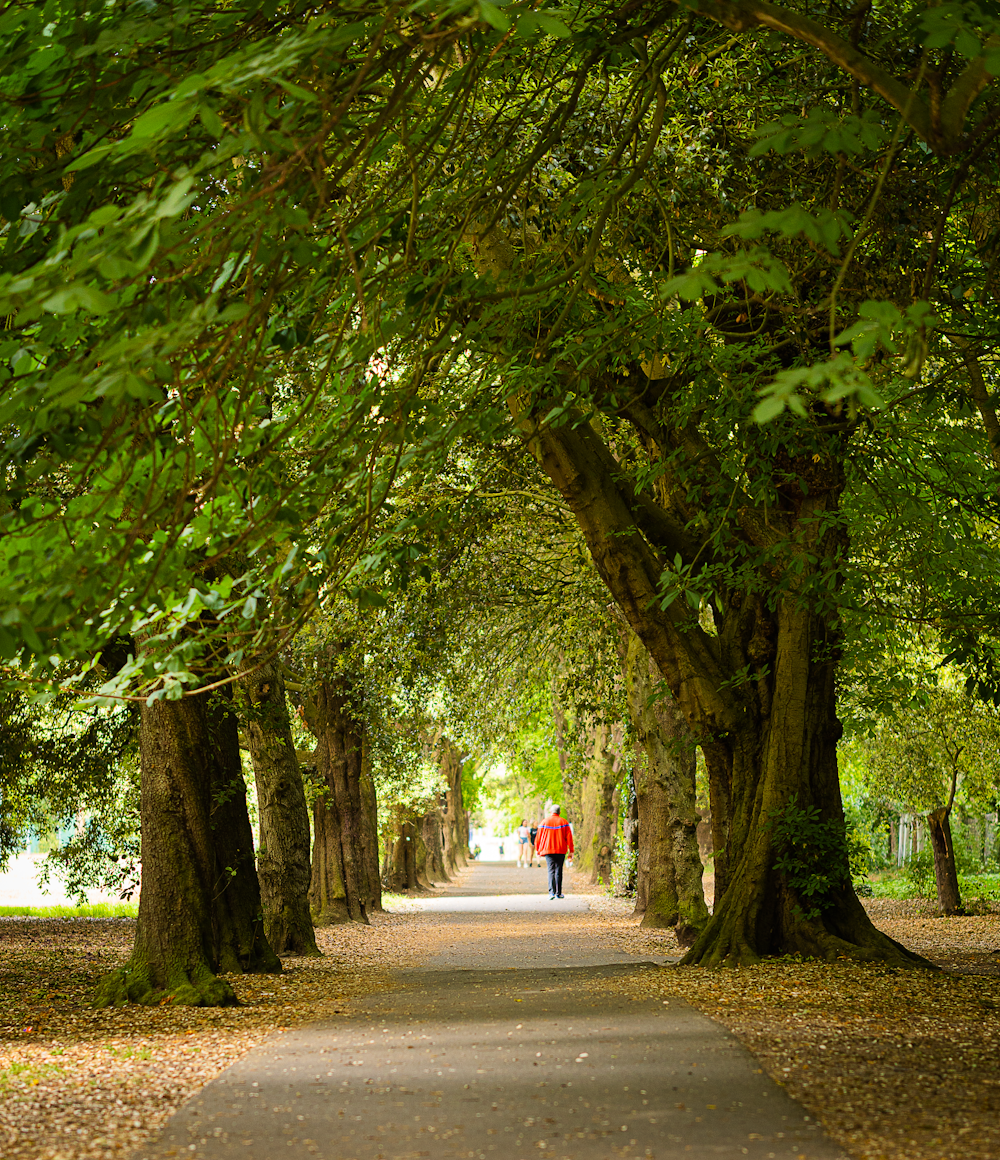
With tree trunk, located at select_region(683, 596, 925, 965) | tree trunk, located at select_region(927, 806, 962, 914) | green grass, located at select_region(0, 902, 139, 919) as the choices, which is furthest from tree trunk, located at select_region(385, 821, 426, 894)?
tree trunk, located at select_region(683, 596, 925, 965)

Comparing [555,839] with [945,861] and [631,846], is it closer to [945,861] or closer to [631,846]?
[631,846]

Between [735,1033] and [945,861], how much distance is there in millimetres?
15295

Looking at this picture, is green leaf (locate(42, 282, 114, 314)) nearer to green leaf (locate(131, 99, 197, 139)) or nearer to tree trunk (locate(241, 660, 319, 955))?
green leaf (locate(131, 99, 197, 139))

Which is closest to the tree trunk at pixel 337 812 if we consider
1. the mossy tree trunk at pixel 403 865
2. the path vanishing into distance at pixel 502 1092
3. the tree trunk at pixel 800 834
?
the tree trunk at pixel 800 834

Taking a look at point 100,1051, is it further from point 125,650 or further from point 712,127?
point 712,127

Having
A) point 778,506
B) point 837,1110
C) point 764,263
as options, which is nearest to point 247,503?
point 764,263

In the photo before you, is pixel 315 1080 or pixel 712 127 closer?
pixel 315 1080

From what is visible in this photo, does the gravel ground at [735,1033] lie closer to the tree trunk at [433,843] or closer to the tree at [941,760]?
the tree at [941,760]

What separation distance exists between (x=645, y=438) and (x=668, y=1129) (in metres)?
8.06

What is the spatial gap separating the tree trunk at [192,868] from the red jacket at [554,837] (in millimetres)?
13654

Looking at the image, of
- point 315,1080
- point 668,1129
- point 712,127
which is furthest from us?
point 712,127

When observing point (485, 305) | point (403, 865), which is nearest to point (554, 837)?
point (403, 865)

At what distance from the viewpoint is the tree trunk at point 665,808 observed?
16.0 m

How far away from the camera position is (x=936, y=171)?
25.2 feet
